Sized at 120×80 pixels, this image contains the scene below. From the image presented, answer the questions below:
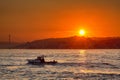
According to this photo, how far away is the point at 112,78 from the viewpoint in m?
78.6

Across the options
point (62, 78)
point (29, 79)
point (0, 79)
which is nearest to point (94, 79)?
point (62, 78)

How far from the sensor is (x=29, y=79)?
75625 mm

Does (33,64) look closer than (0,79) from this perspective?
No

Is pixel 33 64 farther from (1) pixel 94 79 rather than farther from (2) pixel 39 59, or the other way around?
(1) pixel 94 79

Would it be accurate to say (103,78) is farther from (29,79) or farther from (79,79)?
(29,79)

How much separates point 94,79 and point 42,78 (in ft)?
35.8

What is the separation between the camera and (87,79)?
251 feet

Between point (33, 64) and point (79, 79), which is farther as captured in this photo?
point (33, 64)

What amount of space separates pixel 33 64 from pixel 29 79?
181 ft

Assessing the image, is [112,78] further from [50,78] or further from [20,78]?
[20,78]

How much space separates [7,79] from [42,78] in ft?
25.6

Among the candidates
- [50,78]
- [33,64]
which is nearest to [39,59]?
[33,64]

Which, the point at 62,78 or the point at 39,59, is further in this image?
the point at 39,59

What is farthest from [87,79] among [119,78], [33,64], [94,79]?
[33,64]
